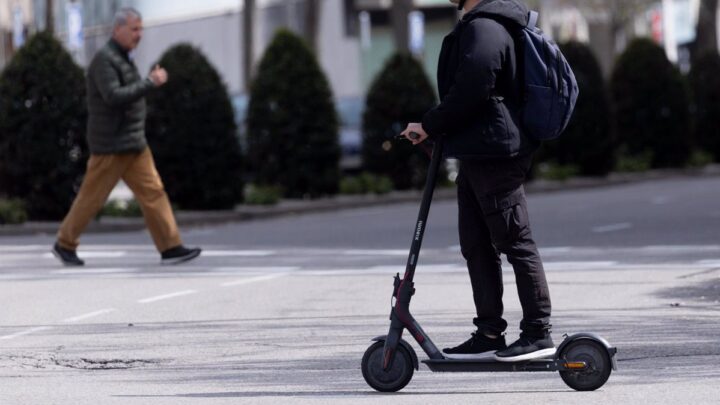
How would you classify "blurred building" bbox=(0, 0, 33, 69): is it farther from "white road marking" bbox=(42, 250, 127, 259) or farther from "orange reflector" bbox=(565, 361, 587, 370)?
"orange reflector" bbox=(565, 361, 587, 370)

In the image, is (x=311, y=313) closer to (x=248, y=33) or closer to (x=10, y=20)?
(x=248, y=33)

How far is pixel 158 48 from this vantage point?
2785 inches

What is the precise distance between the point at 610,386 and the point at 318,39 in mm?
30909

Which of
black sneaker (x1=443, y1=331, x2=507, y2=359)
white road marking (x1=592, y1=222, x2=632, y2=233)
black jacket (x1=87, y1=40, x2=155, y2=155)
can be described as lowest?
white road marking (x1=592, y1=222, x2=632, y2=233)

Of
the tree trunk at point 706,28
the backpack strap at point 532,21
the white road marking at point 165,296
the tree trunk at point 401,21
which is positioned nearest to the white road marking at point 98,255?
the white road marking at point 165,296

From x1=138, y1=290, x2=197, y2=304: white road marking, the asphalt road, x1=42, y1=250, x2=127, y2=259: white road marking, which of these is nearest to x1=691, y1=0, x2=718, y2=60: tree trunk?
the asphalt road

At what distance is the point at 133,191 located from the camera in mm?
15641

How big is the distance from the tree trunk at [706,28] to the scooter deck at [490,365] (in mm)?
30417

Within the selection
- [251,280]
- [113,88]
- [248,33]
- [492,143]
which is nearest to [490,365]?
[492,143]

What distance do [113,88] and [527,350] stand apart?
8197 millimetres

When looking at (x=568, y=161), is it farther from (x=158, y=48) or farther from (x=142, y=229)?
(x=158, y=48)

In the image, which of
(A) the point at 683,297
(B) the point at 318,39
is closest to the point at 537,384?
→ (A) the point at 683,297

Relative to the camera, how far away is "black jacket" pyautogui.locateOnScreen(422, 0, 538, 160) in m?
8.02

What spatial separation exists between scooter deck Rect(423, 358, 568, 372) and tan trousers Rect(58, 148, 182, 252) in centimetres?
782
